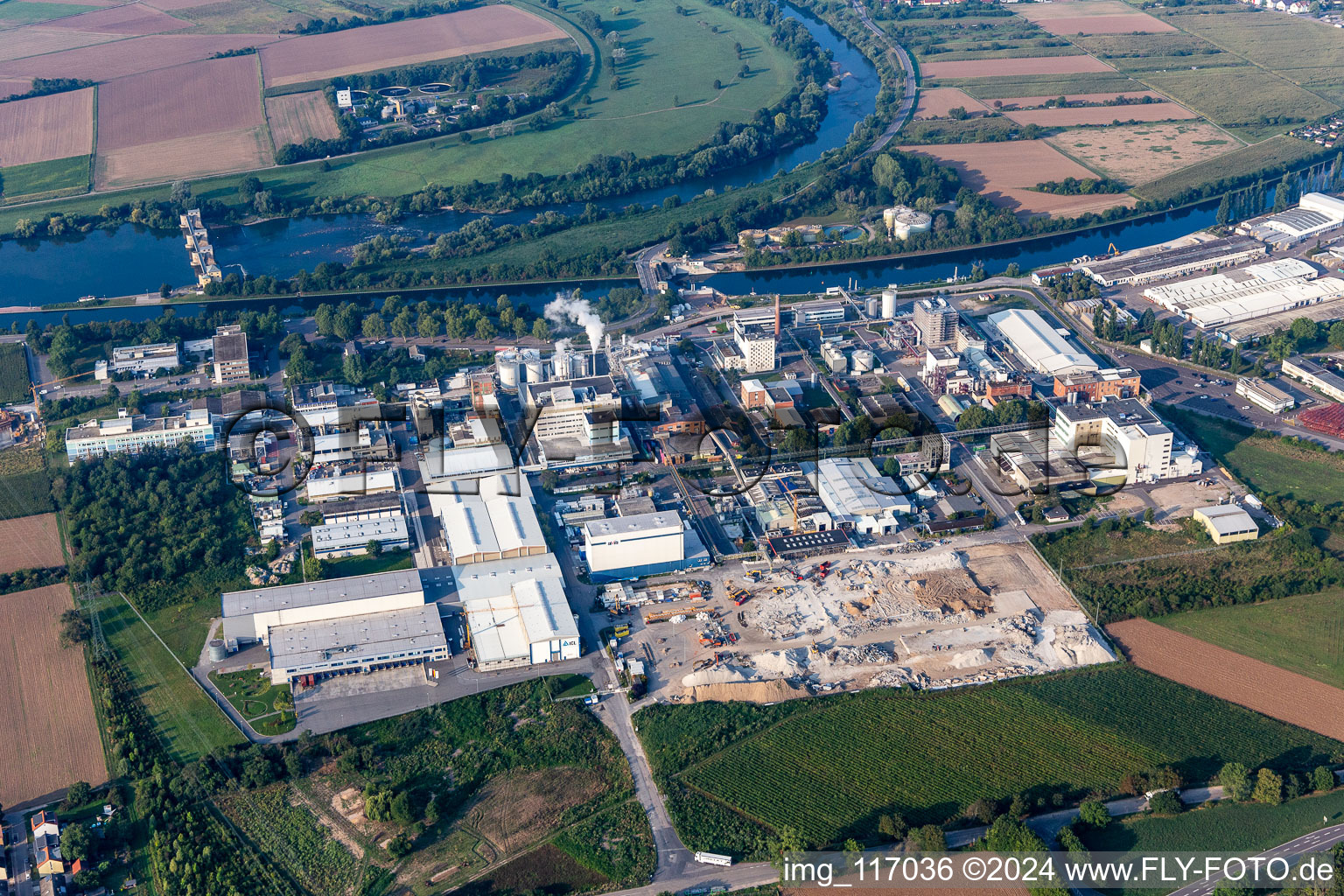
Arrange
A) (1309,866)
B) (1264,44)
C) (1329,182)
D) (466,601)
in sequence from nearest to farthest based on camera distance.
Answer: (1309,866), (466,601), (1329,182), (1264,44)

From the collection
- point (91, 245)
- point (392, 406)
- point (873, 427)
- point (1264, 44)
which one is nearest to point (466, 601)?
point (392, 406)

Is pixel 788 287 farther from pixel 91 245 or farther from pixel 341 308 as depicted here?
pixel 91 245

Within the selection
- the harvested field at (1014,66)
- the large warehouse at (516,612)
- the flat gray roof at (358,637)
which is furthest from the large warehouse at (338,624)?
the harvested field at (1014,66)

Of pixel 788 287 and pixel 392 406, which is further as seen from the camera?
pixel 788 287

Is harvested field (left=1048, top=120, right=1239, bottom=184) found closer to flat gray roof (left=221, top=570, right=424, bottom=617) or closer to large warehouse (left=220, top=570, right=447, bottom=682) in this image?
flat gray roof (left=221, top=570, right=424, bottom=617)

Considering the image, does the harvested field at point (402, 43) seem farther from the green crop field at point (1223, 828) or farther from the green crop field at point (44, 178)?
the green crop field at point (1223, 828)

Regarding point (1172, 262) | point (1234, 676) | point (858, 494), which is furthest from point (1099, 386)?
point (1234, 676)
